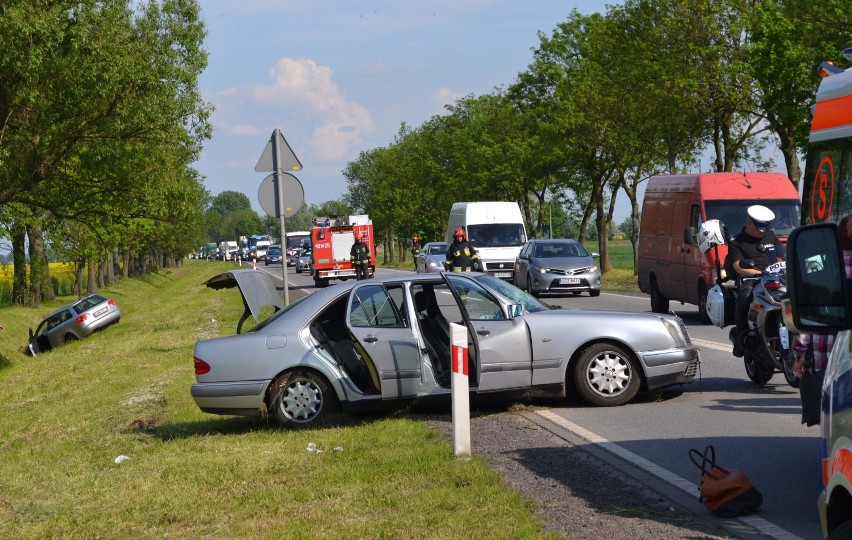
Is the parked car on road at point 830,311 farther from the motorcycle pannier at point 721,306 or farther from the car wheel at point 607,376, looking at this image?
the motorcycle pannier at point 721,306

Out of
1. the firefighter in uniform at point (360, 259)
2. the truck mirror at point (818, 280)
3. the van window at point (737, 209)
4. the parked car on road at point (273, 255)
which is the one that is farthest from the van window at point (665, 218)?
the parked car on road at point (273, 255)

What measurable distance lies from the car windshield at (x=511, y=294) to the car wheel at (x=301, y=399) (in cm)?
195

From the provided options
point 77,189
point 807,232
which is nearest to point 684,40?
point 77,189

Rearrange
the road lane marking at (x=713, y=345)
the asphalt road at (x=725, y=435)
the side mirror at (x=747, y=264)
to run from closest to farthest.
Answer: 1. the asphalt road at (x=725, y=435)
2. the side mirror at (x=747, y=264)
3. the road lane marking at (x=713, y=345)

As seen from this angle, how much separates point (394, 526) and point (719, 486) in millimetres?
1827

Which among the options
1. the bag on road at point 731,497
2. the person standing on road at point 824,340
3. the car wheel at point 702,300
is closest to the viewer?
the person standing on road at point 824,340

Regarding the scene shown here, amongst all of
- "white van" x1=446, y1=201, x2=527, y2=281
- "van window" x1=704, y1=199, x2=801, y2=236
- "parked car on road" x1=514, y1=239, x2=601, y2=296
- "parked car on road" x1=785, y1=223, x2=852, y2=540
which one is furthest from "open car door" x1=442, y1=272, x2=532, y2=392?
"white van" x1=446, y1=201, x2=527, y2=281

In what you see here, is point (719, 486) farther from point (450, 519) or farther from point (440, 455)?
point (440, 455)

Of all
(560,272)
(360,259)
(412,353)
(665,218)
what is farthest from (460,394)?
(360,259)

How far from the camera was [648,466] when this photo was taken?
27.8ft

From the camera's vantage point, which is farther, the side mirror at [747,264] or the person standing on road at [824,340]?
the side mirror at [747,264]

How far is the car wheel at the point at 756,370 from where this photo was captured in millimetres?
12242

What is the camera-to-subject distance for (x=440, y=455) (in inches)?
359

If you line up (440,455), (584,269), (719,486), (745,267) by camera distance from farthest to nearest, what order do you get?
(584,269) < (745,267) < (440,455) < (719,486)
